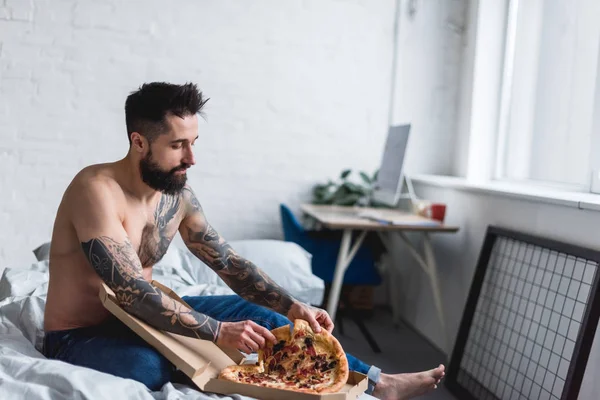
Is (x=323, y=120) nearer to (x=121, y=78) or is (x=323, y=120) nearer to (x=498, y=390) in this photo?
(x=121, y=78)

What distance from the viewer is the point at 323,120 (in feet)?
12.6

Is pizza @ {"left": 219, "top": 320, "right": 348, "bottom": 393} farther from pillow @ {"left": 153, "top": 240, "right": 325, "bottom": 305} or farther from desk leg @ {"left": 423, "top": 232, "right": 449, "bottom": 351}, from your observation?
desk leg @ {"left": 423, "top": 232, "right": 449, "bottom": 351}

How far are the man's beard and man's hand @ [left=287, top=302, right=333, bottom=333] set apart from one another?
0.46m

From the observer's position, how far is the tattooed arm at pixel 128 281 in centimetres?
156

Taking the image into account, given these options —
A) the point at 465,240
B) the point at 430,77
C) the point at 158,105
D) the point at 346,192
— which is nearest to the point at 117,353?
the point at 158,105

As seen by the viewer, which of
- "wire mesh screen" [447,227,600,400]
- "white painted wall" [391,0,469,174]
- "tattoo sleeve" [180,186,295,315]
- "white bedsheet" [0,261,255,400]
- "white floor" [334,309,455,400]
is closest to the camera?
"white bedsheet" [0,261,255,400]

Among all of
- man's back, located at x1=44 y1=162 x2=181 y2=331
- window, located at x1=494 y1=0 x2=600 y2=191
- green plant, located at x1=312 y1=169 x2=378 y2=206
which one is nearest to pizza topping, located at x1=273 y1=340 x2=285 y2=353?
man's back, located at x1=44 y1=162 x2=181 y2=331

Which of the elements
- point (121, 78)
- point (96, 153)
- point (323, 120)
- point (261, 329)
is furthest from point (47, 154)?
point (261, 329)

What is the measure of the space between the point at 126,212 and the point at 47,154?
6.60ft

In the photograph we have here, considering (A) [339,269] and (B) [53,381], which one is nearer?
(B) [53,381]

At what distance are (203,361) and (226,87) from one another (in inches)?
93.9

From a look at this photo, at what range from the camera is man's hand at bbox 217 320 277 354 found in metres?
1.55

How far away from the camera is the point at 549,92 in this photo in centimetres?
291

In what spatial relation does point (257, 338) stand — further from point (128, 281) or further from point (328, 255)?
point (328, 255)
